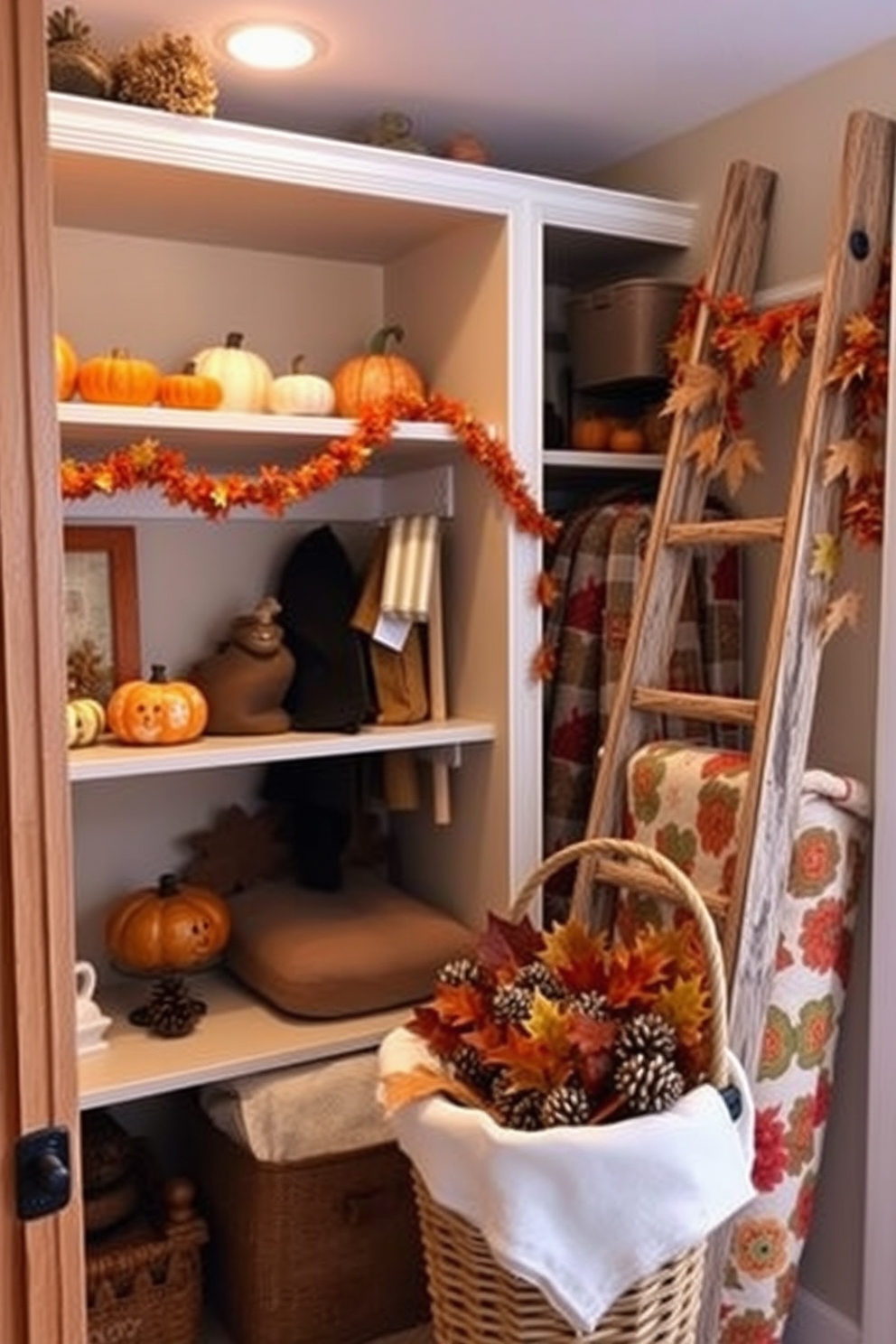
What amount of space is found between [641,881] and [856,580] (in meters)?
0.63

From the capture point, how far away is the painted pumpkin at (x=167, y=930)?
7.42ft

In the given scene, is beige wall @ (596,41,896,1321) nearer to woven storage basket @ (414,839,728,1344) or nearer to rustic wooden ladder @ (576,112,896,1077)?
rustic wooden ladder @ (576,112,896,1077)

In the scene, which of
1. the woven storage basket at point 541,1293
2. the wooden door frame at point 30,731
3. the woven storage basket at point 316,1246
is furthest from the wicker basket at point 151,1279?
the wooden door frame at point 30,731

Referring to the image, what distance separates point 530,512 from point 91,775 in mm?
916

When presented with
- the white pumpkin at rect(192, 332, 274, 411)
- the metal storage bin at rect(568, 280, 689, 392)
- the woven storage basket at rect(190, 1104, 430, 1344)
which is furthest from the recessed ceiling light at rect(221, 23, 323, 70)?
the woven storage basket at rect(190, 1104, 430, 1344)

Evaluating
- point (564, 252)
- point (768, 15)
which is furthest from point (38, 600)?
point (564, 252)

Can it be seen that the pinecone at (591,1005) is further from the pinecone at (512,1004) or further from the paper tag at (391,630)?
the paper tag at (391,630)

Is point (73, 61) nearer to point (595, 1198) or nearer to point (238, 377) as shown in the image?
point (238, 377)

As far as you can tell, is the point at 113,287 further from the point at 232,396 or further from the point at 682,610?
the point at 682,610

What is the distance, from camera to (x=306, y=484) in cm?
216

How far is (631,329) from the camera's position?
2.40m

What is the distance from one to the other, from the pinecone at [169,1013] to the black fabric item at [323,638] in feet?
1.75

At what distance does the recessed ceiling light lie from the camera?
193cm

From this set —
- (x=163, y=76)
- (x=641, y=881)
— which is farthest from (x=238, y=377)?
(x=641, y=881)
